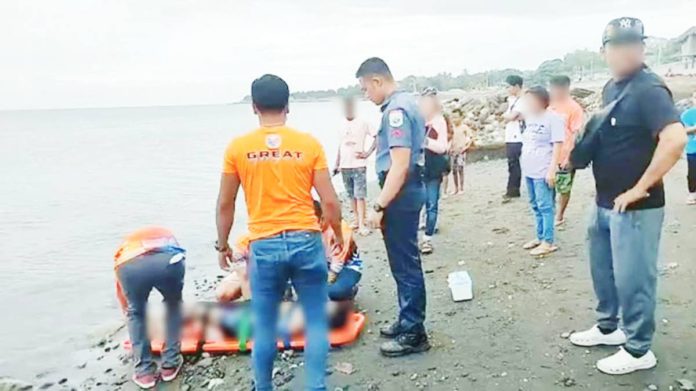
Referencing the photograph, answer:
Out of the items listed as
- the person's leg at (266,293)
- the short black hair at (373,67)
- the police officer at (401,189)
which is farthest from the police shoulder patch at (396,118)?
the person's leg at (266,293)

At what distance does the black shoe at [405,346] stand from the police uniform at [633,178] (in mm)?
1367

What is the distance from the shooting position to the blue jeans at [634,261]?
3.56 m

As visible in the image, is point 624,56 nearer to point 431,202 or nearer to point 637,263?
point 637,263

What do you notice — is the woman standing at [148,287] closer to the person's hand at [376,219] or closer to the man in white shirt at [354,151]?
the person's hand at [376,219]

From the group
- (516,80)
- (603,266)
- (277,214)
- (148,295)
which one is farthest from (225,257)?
(516,80)

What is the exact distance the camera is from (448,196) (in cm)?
1225

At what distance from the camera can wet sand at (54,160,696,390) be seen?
4.06 metres

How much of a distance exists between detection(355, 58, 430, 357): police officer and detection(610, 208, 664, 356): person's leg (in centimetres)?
125

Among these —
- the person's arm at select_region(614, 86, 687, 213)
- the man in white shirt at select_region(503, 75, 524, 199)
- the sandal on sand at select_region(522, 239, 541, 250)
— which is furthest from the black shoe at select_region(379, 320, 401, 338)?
Answer: the man in white shirt at select_region(503, 75, 524, 199)

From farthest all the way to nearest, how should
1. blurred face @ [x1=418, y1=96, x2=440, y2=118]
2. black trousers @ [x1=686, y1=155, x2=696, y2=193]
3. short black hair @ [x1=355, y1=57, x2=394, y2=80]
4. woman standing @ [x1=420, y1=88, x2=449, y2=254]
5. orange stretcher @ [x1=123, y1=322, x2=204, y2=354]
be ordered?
black trousers @ [x1=686, y1=155, x2=696, y2=193] < blurred face @ [x1=418, y1=96, x2=440, y2=118] < woman standing @ [x1=420, y1=88, x2=449, y2=254] < orange stretcher @ [x1=123, y1=322, x2=204, y2=354] < short black hair @ [x1=355, y1=57, x2=394, y2=80]

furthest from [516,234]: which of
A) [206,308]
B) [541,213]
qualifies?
[206,308]

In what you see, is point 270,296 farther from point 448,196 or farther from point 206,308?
point 448,196

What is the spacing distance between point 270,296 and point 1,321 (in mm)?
5959

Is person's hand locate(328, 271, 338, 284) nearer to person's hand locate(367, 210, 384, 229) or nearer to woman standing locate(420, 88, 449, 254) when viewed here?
person's hand locate(367, 210, 384, 229)
